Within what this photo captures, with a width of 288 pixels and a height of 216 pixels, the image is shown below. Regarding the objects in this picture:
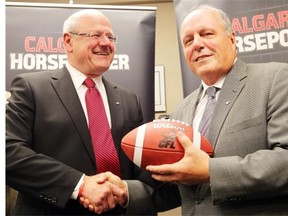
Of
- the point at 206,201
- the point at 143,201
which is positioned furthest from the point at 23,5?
the point at 206,201

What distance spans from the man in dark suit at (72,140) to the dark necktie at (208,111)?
44 cm

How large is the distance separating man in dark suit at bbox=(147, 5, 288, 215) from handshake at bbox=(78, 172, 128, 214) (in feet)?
1.00

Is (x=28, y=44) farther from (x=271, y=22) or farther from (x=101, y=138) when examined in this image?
(x=271, y=22)

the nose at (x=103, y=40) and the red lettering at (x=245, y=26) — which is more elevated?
the red lettering at (x=245, y=26)

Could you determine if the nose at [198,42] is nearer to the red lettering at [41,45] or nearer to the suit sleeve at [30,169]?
the suit sleeve at [30,169]

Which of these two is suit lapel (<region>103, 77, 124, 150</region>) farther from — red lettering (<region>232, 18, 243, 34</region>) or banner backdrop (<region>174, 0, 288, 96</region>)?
red lettering (<region>232, 18, 243, 34</region>)

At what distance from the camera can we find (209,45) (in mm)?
1900

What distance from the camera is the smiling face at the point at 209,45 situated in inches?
74.1

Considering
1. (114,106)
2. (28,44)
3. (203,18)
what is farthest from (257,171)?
(28,44)

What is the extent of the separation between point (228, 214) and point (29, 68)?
1.42 metres

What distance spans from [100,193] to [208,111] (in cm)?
62

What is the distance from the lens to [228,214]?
161 centimetres

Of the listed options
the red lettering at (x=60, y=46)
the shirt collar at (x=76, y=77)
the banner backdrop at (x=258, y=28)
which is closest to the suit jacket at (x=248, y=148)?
the banner backdrop at (x=258, y=28)

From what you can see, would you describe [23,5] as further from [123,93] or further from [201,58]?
[201,58]
